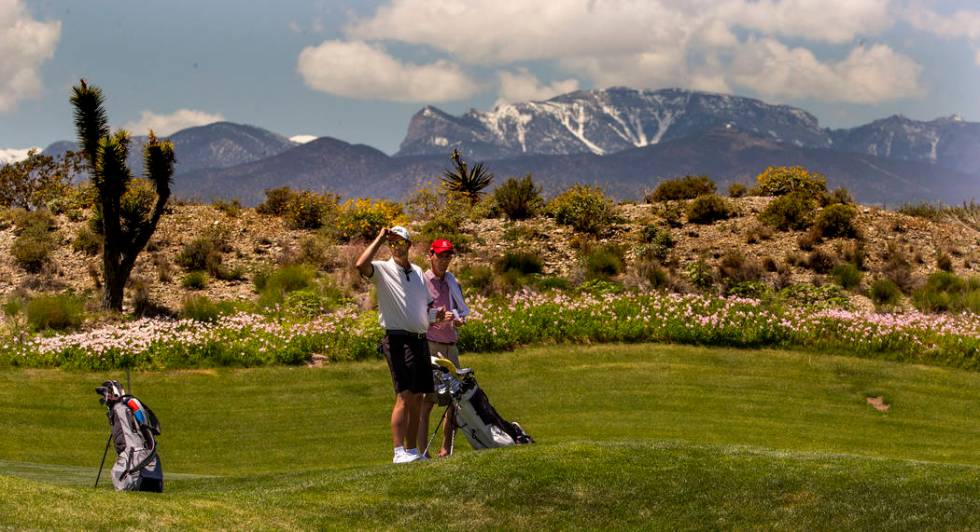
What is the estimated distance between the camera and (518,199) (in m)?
31.5

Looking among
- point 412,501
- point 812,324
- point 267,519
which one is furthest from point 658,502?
point 812,324

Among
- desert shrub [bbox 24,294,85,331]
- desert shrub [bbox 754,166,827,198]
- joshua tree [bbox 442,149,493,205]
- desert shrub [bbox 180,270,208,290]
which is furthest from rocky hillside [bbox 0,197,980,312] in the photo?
joshua tree [bbox 442,149,493,205]

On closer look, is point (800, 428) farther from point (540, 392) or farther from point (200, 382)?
point (200, 382)

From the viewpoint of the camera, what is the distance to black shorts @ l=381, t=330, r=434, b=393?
1041 cm

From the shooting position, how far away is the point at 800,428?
1555 cm

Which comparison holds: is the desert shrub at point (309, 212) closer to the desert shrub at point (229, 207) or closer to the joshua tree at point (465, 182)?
the desert shrub at point (229, 207)

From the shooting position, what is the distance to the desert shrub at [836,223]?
28078 mm

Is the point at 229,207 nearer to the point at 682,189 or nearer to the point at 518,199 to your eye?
the point at 518,199

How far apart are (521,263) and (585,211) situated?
481cm

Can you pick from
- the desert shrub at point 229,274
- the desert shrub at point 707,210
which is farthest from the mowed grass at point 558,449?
the desert shrub at point 707,210

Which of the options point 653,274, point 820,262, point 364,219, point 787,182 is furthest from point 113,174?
point 787,182

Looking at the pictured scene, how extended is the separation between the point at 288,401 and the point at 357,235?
488 inches

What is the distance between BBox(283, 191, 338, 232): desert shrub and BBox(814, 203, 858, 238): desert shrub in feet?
43.3

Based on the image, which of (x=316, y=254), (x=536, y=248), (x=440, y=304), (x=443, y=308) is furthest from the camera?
(x=536, y=248)
